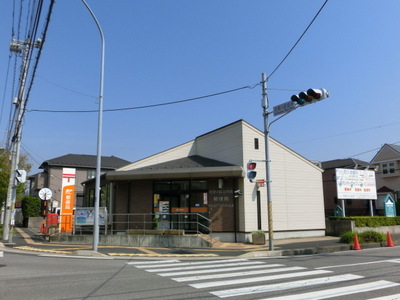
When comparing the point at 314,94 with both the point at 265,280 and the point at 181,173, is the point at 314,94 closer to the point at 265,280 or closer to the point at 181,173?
the point at 265,280

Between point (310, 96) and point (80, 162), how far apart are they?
38.9 m

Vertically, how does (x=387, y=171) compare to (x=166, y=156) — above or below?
above

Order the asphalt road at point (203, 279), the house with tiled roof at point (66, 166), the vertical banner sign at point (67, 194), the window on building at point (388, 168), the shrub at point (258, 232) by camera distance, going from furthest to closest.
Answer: the house with tiled roof at point (66, 166) < the window on building at point (388, 168) < the vertical banner sign at point (67, 194) < the shrub at point (258, 232) < the asphalt road at point (203, 279)

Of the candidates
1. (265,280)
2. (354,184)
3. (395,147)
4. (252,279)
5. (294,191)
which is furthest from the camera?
(395,147)

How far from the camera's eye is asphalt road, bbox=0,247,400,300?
262 inches

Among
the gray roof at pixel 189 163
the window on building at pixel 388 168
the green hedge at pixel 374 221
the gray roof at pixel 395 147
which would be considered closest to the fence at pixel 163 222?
the gray roof at pixel 189 163

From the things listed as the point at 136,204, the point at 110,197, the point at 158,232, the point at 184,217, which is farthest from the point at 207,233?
the point at 110,197

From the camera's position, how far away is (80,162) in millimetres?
45125

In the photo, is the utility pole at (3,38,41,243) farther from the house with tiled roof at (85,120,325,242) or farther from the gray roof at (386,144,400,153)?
the gray roof at (386,144,400,153)

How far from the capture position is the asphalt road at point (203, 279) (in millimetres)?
6645

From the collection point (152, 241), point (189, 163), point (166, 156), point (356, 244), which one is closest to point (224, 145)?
point (189, 163)

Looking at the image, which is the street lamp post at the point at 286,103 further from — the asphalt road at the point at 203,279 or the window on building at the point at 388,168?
the window on building at the point at 388,168

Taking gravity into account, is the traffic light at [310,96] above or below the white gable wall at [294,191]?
above

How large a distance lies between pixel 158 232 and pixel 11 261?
7.52 meters
